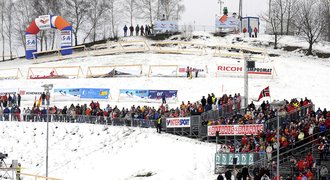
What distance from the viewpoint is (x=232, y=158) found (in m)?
32.1

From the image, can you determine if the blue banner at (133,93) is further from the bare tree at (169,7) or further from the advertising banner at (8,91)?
the bare tree at (169,7)

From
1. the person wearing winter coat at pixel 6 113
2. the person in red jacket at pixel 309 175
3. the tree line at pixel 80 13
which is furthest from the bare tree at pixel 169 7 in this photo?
the person in red jacket at pixel 309 175

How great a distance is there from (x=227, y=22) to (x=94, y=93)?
2666cm

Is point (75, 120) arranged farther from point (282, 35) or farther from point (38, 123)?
point (282, 35)

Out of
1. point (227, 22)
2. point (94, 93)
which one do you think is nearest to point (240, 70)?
point (94, 93)

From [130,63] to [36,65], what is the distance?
10311mm

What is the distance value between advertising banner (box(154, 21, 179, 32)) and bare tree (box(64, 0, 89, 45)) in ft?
35.8

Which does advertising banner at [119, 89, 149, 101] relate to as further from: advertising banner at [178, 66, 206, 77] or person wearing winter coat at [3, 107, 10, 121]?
person wearing winter coat at [3, 107, 10, 121]

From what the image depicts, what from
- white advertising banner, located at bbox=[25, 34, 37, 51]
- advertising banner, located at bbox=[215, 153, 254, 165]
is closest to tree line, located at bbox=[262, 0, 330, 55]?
white advertising banner, located at bbox=[25, 34, 37, 51]

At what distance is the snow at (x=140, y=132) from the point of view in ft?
117

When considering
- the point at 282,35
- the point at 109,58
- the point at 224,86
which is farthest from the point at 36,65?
the point at 282,35

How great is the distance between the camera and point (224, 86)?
53094 mm

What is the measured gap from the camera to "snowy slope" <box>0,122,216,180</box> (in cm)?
3478

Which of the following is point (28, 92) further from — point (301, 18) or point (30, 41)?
point (301, 18)
